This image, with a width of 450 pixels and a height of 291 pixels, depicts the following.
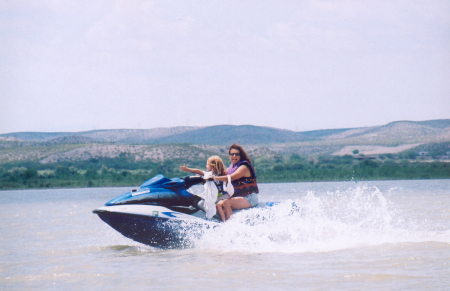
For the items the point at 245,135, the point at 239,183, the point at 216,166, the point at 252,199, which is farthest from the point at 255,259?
the point at 245,135

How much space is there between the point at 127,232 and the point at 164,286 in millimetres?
2502

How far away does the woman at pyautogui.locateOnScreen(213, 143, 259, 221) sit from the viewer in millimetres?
9250

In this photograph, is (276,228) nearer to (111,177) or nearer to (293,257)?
(293,257)

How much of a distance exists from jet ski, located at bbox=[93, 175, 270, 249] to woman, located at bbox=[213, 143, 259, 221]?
0.88 feet

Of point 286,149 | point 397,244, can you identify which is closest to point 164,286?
point 397,244

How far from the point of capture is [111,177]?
6319 cm

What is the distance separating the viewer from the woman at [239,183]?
9.25 meters

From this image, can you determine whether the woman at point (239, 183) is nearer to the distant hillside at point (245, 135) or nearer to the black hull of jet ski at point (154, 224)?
the black hull of jet ski at point (154, 224)

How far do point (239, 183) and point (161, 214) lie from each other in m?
1.28

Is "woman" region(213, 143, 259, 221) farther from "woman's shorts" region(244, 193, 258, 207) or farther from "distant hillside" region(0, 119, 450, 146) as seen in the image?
"distant hillside" region(0, 119, 450, 146)

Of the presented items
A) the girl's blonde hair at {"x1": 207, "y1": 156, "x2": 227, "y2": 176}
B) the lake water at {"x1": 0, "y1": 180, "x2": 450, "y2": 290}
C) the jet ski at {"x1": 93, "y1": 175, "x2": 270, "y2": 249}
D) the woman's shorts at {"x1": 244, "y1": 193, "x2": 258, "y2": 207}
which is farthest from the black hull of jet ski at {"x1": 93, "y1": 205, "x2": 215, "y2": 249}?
the girl's blonde hair at {"x1": 207, "y1": 156, "x2": 227, "y2": 176}

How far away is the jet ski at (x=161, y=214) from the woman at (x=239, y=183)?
0.27 m

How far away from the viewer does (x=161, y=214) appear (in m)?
9.20

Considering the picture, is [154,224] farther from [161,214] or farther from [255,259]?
[255,259]
